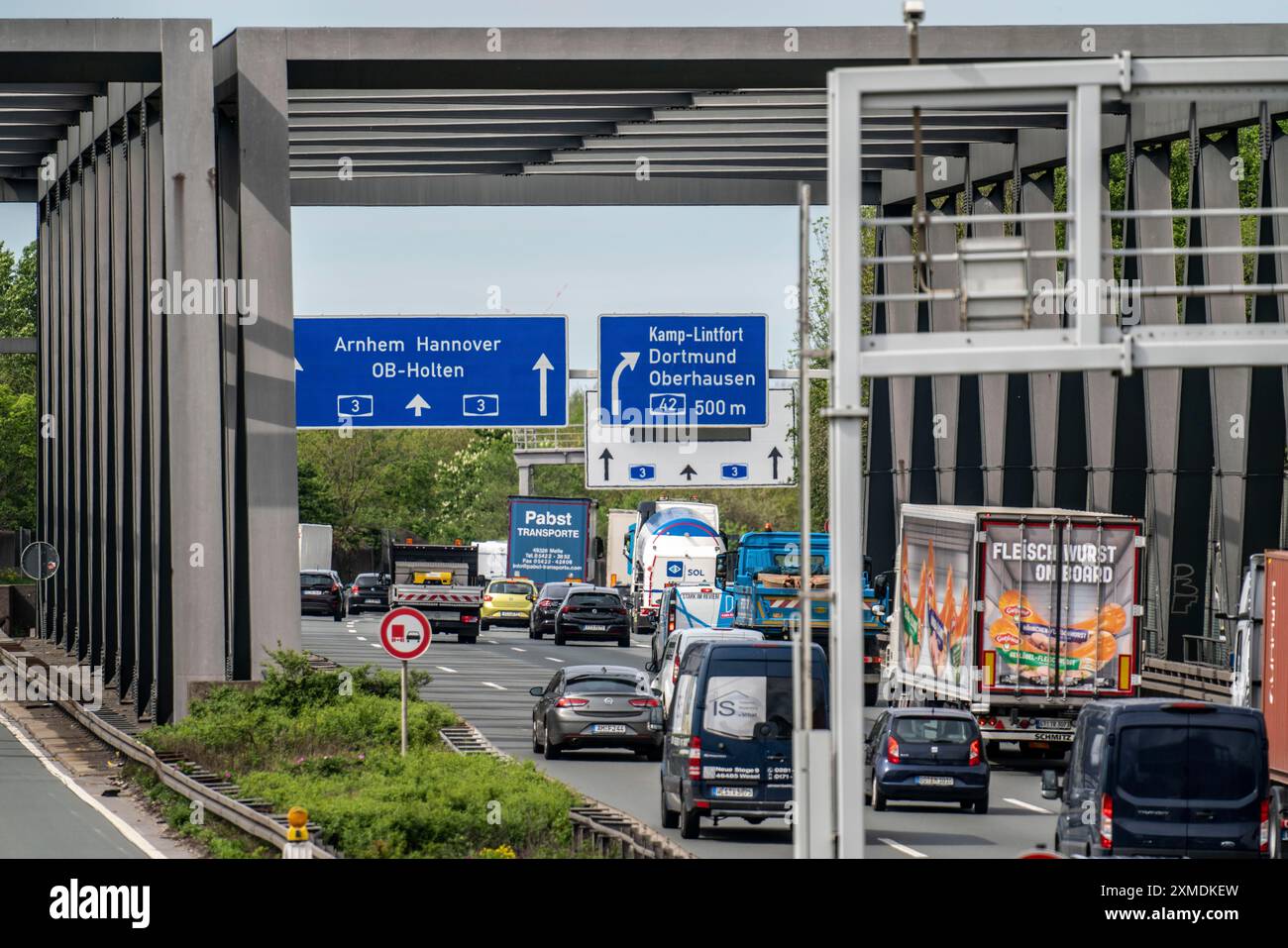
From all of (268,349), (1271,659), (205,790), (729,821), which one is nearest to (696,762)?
(729,821)

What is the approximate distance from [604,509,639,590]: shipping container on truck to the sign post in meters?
51.7

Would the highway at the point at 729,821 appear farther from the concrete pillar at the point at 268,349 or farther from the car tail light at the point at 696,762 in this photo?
the concrete pillar at the point at 268,349

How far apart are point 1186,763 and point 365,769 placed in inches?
367

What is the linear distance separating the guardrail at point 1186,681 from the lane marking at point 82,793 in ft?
42.8

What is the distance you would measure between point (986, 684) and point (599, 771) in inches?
221

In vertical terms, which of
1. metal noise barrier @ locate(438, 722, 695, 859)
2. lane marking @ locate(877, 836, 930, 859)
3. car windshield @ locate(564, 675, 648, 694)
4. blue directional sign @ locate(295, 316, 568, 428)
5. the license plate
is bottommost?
lane marking @ locate(877, 836, 930, 859)

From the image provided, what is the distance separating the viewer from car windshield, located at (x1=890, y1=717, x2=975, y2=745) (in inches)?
972

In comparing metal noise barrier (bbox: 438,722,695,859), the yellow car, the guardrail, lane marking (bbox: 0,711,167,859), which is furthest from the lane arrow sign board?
the yellow car

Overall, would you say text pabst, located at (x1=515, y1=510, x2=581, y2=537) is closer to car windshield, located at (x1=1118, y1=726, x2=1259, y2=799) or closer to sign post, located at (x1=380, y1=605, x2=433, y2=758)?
sign post, located at (x1=380, y1=605, x2=433, y2=758)

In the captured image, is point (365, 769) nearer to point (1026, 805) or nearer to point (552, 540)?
point (1026, 805)

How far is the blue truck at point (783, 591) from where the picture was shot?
41.1 metres

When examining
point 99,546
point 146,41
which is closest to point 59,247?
point 99,546

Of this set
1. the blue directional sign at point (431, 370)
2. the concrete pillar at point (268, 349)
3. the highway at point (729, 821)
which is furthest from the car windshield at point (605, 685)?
the blue directional sign at point (431, 370)
